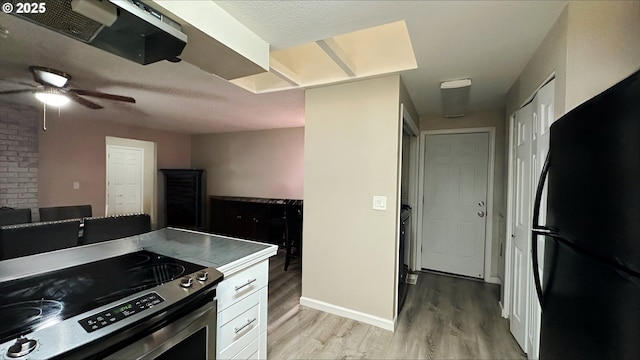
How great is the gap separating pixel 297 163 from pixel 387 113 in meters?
3.04

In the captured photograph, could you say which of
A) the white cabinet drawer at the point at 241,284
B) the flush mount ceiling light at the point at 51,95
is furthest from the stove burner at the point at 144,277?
the flush mount ceiling light at the point at 51,95

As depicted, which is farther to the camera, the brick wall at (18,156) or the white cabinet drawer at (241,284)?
the brick wall at (18,156)

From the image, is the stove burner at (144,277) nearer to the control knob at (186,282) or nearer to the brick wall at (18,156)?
the control knob at (186,282)

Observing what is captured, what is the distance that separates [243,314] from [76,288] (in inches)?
28.2

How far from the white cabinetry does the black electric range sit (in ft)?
0.61

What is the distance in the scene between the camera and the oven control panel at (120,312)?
76 centimetres

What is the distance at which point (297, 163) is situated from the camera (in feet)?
17.0

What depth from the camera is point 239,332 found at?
1379 mm

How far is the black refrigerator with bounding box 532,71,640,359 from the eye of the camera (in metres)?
0.59

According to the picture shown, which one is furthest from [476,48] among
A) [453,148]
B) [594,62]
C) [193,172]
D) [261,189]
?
[193,172]

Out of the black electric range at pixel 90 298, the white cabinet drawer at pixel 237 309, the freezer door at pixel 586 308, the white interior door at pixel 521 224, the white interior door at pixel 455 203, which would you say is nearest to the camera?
the freezer door at pixel 586 308

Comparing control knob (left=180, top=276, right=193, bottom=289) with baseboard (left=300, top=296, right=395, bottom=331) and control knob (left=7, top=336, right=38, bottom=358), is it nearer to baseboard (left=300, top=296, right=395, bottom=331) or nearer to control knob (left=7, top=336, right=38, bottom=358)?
control knob (left=7, top=336, right=38, bottom=358)

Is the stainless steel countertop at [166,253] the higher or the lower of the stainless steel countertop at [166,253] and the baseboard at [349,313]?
the higher

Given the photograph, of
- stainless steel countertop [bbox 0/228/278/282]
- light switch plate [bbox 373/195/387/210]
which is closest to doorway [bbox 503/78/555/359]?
light switch plate [bbox 373/195/387/210]
